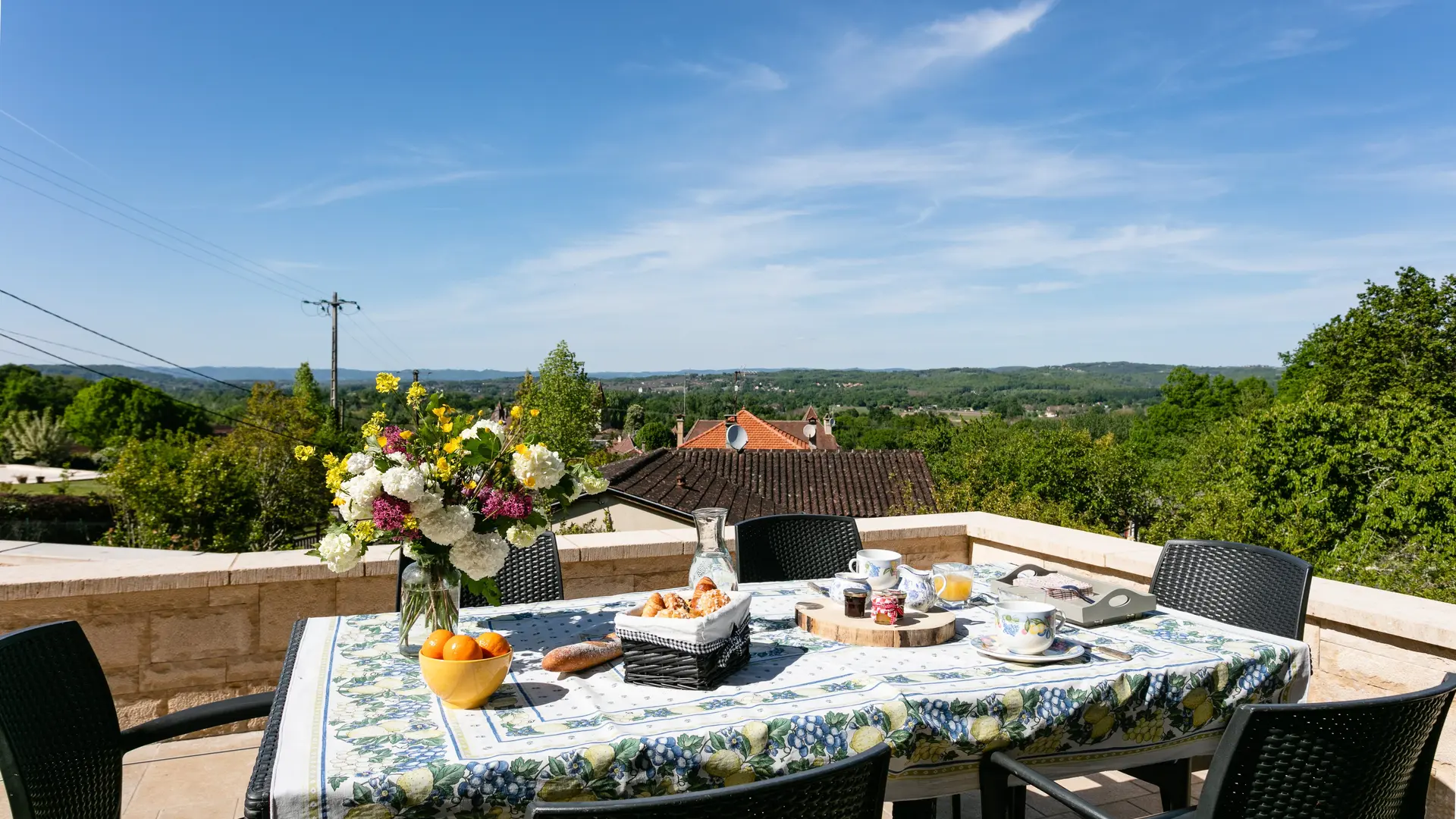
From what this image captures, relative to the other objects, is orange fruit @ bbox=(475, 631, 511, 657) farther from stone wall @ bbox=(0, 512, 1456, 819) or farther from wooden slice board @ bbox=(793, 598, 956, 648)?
stone wall @ bbox=(0, 512, 1456, 819)

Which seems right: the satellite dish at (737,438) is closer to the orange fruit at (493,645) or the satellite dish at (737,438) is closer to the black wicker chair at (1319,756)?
the orange fruit at (493,645)

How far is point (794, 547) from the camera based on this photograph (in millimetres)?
3080

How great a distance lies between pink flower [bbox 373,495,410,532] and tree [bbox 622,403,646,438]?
227ft

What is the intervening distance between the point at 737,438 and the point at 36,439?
40307 millimetres

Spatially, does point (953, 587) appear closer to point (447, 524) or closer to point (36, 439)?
point (447, 524)

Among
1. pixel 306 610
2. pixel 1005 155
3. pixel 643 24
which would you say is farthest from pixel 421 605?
pixel 1005 155

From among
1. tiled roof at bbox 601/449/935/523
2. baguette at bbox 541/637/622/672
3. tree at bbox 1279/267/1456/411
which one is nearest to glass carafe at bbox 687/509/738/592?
baguette at bbox 541/637/622/672

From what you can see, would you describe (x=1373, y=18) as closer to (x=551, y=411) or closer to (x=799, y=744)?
(x=799, y=744)

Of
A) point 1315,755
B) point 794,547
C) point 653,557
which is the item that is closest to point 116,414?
point 653,557

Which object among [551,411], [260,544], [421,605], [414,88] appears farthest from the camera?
[551,411]

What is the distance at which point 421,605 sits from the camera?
1846mm

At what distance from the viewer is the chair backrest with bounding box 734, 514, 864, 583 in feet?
9.82

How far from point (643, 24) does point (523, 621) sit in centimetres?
1163

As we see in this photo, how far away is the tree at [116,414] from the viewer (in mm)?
44406
